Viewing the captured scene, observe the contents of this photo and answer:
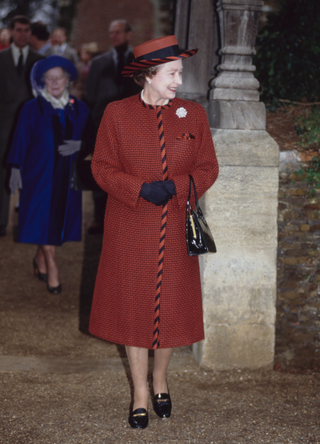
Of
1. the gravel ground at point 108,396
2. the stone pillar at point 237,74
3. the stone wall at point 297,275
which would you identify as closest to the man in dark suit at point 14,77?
the gravel ground at point 108,396

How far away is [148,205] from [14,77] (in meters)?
4.58

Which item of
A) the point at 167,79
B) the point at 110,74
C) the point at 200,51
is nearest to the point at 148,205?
the point at 167,79

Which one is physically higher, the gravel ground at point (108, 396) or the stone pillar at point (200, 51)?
the stone pillar at point (200, 51)

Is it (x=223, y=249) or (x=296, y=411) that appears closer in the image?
(x=296, y=411)

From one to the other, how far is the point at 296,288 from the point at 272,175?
94 centimetres

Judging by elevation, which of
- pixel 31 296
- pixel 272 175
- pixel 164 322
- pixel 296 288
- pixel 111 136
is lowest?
pixel 31 296

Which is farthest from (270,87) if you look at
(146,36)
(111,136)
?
(146,36)

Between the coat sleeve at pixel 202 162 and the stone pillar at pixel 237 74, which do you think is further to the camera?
the stone pillar at pixel 237 74

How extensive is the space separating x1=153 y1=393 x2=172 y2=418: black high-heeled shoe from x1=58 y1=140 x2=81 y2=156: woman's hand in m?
2.64

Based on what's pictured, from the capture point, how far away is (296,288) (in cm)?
449

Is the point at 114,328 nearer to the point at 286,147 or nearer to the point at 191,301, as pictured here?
the point at 191,301

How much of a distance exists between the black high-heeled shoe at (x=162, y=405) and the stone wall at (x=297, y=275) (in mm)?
1294

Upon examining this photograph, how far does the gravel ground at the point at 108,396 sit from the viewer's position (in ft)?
10.9

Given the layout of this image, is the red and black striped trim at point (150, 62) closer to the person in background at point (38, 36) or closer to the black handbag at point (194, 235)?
the black handbag at point (194, 235)
